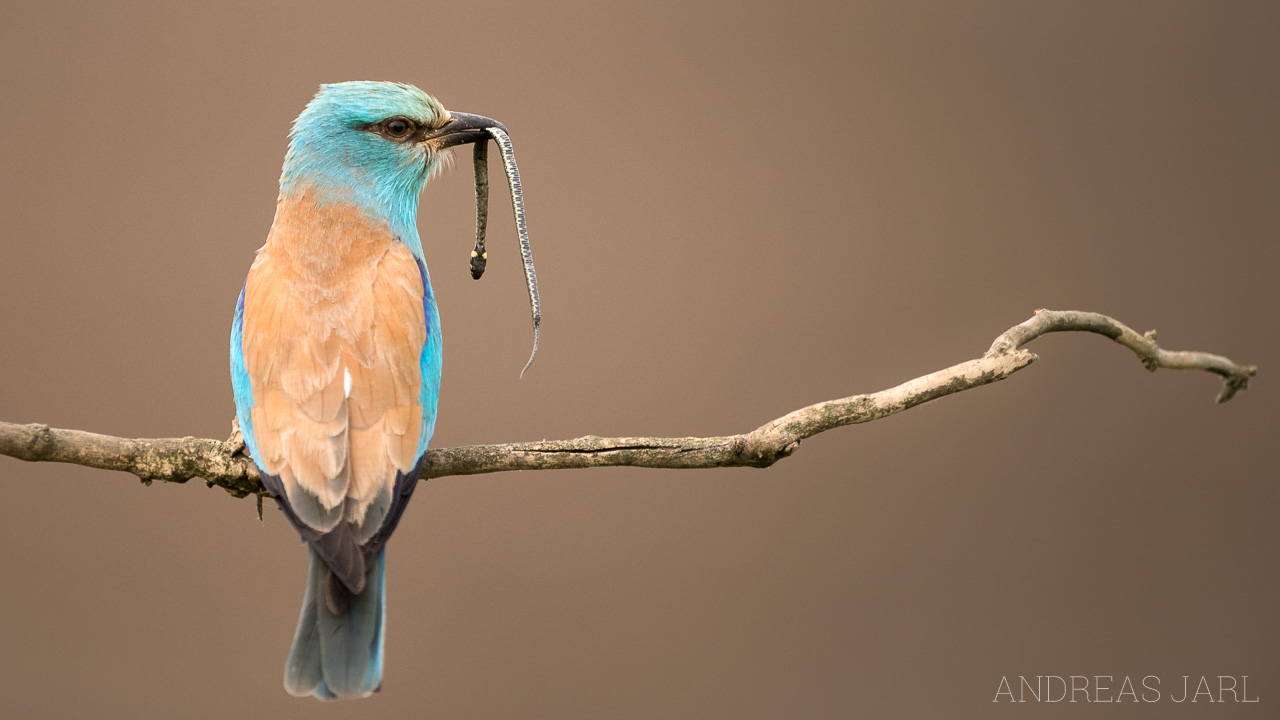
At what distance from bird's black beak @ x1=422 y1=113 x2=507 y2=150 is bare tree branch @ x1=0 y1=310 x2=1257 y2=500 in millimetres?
708

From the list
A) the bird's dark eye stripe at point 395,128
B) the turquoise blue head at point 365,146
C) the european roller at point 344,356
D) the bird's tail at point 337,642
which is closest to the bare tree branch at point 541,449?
the european roller at point 344,356

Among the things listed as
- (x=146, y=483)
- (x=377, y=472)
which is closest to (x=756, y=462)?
(x=377, y=472)

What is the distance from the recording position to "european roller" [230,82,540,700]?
179cm

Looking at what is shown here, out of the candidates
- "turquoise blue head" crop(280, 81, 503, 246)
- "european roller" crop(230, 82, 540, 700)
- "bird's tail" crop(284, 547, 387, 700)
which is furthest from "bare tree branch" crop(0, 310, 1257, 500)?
"turquoise blue head" crop(280, 81, 503, 246)

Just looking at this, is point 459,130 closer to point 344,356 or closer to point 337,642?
point 344,356

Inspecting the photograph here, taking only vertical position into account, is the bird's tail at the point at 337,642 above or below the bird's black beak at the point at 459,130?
below

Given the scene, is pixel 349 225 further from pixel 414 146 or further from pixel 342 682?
pixel 342 682

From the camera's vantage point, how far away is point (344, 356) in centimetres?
191

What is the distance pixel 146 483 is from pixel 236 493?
0.51 feet

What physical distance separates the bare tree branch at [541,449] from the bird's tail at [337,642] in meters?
0.23

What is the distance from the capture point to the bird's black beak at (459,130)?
228cm

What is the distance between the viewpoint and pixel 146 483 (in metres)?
1.95

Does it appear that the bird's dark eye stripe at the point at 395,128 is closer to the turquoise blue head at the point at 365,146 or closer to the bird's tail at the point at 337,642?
the turquoise blue head at the point at 365,146

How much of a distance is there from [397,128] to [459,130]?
14cm
